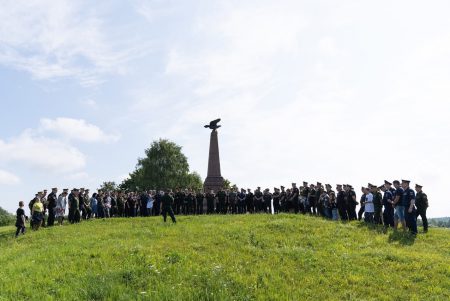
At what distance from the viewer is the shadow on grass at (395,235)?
16438mm

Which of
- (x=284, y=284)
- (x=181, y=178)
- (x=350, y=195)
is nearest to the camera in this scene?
(x=284, y=284)

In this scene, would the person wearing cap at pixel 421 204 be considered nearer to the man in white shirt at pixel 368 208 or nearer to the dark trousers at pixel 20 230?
the man in white shirt at pixel 368 208

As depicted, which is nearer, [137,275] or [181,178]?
[137,275]

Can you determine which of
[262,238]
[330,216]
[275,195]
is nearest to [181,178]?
[275,195]

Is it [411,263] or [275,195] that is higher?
[275,195]

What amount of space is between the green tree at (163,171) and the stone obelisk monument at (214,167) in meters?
31.8

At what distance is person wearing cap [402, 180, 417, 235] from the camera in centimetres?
1789

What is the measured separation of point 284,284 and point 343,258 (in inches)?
139

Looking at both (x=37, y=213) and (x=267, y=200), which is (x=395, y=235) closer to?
(x=267, y=200)

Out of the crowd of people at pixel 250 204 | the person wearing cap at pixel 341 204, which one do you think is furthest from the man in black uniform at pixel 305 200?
the person wearing cap at pixel 341 204

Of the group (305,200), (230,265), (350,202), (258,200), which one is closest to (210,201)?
(258,200)

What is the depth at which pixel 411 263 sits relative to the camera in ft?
42.5

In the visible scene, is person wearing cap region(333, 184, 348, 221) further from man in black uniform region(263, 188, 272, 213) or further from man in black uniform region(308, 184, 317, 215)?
man in black uniform region(263, 188, 272, 213)

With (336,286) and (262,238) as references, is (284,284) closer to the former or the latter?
(336,286)
